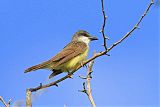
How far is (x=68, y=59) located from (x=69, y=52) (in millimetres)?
274

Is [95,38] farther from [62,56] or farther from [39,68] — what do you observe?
[39,68]

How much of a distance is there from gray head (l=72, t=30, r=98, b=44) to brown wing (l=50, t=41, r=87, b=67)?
307 mm

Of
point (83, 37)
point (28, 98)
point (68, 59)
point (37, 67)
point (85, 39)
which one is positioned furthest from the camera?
point (83, 37)

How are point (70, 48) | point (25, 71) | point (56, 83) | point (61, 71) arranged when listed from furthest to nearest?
point (70, 48) → point (61, 71) → point (25, 71) → point (56, 83)

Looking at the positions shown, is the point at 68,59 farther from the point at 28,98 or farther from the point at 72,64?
the point at 28,98

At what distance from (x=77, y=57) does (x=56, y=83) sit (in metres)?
2.47

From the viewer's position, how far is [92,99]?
3107 millimetres

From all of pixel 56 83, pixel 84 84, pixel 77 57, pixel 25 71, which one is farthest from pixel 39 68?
pixel 84 84

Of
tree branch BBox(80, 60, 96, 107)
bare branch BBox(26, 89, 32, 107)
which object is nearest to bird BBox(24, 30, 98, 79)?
tree branch BBox(80, 60, 96, 107)

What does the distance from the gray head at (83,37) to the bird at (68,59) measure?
2 cm

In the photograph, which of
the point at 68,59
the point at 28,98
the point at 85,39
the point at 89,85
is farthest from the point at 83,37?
the point at 28,98

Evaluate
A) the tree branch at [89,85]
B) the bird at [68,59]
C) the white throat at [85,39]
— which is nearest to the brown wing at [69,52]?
the bird at [68,59]

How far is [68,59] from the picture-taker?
6402 millimetres

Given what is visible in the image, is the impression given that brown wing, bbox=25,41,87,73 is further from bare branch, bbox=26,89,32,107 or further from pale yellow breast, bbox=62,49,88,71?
bare branch, bbox=26,89,32,107
